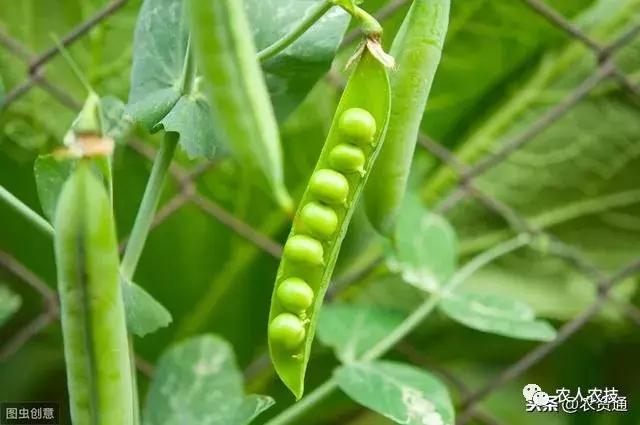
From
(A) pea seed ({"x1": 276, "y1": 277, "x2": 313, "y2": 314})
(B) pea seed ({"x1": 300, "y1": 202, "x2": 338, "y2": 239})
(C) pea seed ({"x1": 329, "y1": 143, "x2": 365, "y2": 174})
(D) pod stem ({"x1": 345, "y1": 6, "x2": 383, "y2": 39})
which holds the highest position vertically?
(D) pod stem ({"x1": 345, "y1": 6, "x2": 383, "y2": 39})

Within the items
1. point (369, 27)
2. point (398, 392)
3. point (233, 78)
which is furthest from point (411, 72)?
point (398, 392)

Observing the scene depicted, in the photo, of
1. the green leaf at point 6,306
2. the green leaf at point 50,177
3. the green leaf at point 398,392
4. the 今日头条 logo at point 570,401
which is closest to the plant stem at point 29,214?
the green leaf at point 50,177

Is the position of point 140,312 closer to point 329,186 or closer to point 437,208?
point 329,186

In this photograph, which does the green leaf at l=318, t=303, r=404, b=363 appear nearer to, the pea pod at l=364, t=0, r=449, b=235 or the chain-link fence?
the chain-link fence

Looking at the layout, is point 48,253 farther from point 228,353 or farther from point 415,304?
point 415,304

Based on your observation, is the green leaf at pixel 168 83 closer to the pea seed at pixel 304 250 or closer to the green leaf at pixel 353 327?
the pea seed at pixel 304 250

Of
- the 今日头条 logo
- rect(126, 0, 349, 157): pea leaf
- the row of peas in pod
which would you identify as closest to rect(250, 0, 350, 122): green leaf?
rect(126, 0, 349, 157): pea leaf
